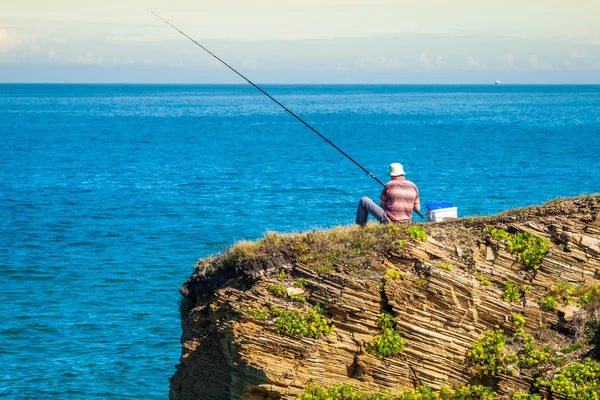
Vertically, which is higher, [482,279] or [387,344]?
[482,279]

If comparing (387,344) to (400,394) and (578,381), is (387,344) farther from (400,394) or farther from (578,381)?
(578,381)

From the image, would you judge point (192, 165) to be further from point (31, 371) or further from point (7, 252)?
point (31, 371)

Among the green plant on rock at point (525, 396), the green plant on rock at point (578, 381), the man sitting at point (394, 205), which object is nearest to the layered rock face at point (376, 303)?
the green plant on rock at point (525, 396)

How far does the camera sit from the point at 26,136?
303ft

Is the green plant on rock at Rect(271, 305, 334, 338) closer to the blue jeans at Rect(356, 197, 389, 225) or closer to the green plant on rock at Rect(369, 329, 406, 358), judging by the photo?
the green plant on rock at Rect(369, 329, 406, 358)

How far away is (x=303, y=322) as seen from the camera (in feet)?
41.2

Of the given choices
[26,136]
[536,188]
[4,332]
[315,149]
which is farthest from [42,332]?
[26,136]

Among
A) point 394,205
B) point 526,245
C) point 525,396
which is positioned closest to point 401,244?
point 394,205

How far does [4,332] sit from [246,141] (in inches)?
2375

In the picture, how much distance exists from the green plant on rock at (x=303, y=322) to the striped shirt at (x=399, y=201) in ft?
11.9

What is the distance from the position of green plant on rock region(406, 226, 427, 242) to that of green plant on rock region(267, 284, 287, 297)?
8.76ft

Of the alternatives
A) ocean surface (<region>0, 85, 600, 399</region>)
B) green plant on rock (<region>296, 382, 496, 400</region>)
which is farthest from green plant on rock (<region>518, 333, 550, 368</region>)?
ocean surface (<region>0, 85, 600, 399</region>)

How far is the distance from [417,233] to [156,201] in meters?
34.7

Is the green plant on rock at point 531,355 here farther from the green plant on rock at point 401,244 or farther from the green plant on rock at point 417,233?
the green plant on rock at point 401,244
